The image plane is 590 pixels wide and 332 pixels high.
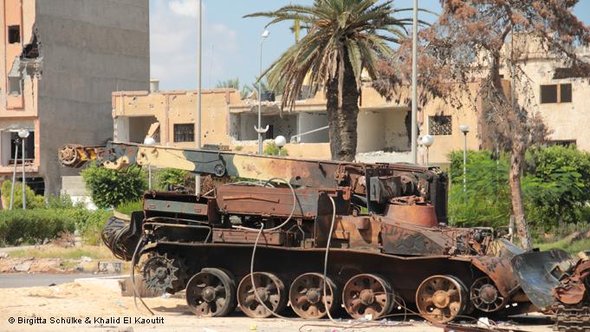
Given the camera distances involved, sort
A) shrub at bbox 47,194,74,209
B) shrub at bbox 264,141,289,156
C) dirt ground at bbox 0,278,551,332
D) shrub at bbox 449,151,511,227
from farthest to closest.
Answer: shrub at bbox 264,141,289,156 → shrub at bbox 47,194,74,209 → shrub at bbox 449,151,511,227 → dirt ground at bbox 0,278,551,332

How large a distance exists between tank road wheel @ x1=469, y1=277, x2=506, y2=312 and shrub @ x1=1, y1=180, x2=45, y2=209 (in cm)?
4502

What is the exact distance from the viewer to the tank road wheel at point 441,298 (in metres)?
19.6

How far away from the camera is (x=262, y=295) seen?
21047mm

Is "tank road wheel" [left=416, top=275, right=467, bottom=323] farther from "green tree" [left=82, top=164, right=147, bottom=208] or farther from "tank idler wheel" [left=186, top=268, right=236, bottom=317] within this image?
"green tree" [left=82, top=164, right=147, bottom=208]

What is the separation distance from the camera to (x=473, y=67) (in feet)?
118

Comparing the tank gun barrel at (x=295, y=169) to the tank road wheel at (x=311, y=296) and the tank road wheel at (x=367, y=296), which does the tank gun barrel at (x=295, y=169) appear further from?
the tank road wheel at (x=311, y=296)

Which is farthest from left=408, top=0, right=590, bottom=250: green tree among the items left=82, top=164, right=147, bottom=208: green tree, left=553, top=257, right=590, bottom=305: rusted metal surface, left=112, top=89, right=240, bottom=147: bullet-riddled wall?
left=112, top=89, right=240, bottom=147: bullet-riddled wall

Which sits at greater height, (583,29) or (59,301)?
(583,29)

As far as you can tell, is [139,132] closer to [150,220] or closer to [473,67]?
[473,67]

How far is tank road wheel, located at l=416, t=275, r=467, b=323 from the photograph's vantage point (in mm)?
19625

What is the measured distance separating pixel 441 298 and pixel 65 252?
78.8ft

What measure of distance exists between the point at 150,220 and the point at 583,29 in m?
18.7

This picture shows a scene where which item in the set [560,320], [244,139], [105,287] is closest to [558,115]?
[244,139]

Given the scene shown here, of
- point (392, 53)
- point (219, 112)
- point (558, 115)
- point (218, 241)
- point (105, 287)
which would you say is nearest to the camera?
point (218, 241)
